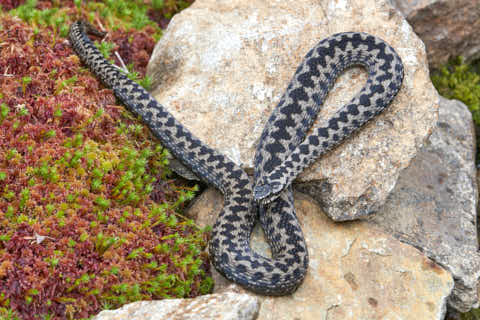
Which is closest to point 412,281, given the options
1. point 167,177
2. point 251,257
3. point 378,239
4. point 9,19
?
point 378,239

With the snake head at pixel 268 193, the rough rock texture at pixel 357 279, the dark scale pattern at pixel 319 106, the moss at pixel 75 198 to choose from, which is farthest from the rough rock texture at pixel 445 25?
the moss at pixel 75 198

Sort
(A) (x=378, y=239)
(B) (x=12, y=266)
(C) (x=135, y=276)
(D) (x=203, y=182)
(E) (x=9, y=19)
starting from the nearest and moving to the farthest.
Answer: (B) (x=12, y=266), (C) (x=135, y=276), (A) (x=378, y=239), (D) (x=203, y=182), (E) (x=9, y=19)

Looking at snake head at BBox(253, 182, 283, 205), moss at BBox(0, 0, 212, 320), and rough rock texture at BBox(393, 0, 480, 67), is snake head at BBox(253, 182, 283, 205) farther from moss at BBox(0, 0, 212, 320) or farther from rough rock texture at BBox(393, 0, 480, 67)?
rough rock texture at BBox(393, 0, 480, 67)

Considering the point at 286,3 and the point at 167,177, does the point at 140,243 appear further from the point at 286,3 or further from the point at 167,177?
the point at 286,3

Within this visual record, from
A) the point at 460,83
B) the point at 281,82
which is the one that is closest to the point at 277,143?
the point at 281,82

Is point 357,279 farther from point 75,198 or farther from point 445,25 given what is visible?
point 445,25

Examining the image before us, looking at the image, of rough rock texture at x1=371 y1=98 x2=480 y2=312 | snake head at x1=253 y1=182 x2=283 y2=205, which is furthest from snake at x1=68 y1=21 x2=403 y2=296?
rough rock texture at x1=371 y1=98 x2=480 y2=312
